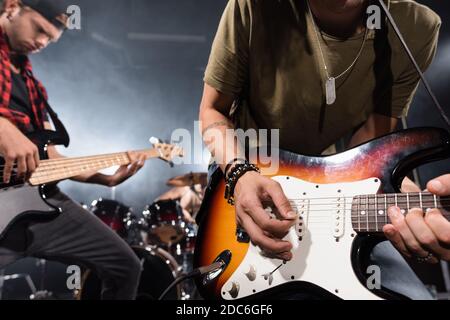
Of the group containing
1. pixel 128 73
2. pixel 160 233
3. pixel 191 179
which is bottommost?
pixel 160 233

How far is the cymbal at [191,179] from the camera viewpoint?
3684 mm

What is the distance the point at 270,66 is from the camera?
1.38 metres

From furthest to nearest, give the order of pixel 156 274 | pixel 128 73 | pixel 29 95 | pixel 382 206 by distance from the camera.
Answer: pixel 128 73 < pixel 156 274 < pixel 29 95 < pixel 382 206

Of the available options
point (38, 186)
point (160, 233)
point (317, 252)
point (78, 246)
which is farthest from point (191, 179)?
point (317, 252)

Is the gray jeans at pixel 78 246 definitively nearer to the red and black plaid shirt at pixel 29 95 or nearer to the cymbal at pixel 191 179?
the red and black plaid shirt at pixel 29 95

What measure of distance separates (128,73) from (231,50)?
7.42ft

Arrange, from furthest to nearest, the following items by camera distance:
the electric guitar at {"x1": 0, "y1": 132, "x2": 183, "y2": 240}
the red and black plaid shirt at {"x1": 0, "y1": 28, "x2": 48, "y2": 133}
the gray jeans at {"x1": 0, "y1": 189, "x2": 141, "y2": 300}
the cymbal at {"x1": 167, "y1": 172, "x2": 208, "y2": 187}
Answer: the cymbal at {"x1": 167, "y1": 172, "x2": 208, "y2": 187} → the red and black plaid shirt at {"x1": 0, "y1": 28, "x2": 48, "y2": 133} → the gray jeans at {"x1": 0, "y1": 189, "x2": 141, "y2": 300} → the electric guitar at {"x1": 0, "y1": 132, "x2": 183, "y2": 240}

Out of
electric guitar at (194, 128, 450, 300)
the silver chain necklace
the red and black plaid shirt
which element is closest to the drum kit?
the red and black plaid shirt

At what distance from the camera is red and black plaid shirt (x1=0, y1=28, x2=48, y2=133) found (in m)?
2.00

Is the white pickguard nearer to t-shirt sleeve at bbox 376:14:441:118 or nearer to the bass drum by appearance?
t-shirt sleeve at bbox 376:14:441:118

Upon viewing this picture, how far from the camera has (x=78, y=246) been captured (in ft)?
6.69

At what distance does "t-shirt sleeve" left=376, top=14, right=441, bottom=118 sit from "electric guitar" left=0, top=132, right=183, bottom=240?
1.47 meters

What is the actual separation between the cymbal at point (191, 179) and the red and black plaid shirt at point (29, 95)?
63.5 inches

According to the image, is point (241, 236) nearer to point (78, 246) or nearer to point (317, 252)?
point (317, 252)
